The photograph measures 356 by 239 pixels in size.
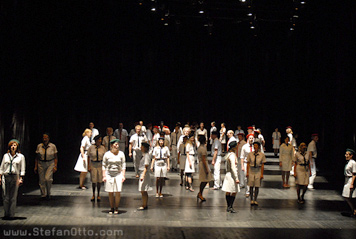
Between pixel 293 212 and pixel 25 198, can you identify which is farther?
pixel 25 198

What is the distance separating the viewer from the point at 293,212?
36.9 ft

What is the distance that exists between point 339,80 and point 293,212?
31.0 ft

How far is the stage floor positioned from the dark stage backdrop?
9.98 feet

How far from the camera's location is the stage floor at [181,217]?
882cm

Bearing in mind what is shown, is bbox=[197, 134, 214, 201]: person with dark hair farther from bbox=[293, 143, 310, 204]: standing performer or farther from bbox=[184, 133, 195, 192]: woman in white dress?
bbox=[293, 143, 310, 204]: standing performer

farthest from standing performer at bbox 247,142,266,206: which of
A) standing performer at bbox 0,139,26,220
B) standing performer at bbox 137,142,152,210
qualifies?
standing performer at bbox 0,139,26,220

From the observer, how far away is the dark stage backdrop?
50.7 feet

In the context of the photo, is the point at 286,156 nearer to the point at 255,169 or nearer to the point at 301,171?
the point at 301,171

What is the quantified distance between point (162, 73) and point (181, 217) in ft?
72.3

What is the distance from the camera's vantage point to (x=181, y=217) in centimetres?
1032

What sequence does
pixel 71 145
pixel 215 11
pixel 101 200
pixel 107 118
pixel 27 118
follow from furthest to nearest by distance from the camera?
pixel 107 118 < pixel 215 11 < pixel 71 145 < pixel 27 118 < pixel 101 200

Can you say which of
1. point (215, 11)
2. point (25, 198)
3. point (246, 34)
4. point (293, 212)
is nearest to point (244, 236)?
point (293, 212)

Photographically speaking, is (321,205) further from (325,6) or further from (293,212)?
(325,6)

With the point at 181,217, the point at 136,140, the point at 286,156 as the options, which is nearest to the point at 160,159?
the point at 181,217
